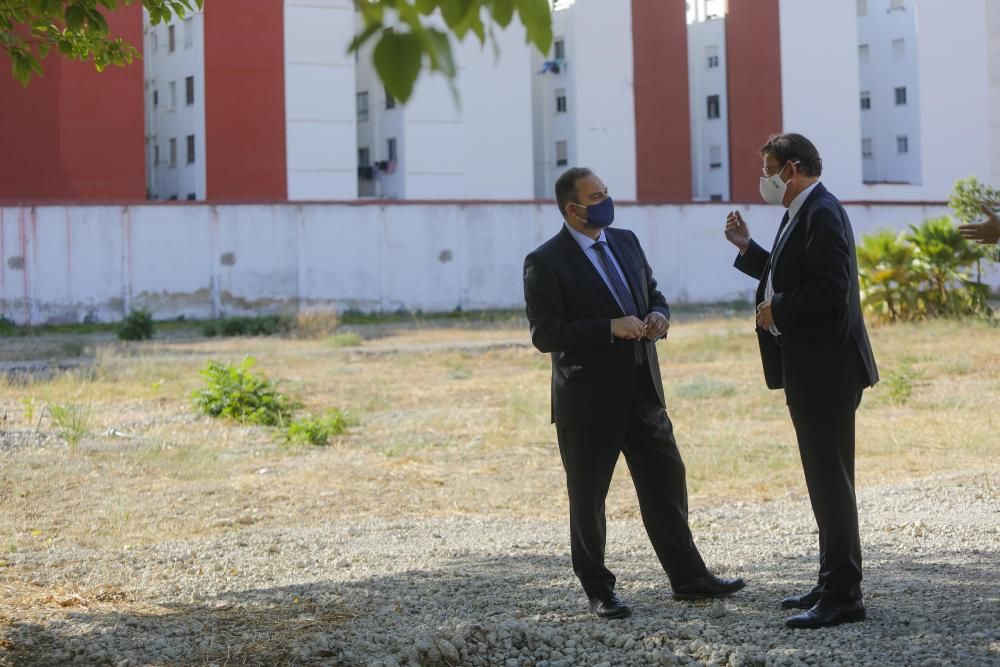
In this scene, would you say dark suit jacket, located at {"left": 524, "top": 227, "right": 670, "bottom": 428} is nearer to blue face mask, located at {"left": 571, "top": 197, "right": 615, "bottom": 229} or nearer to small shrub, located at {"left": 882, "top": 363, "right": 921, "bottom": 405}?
blue face mask, located at {"left": 571, "top": 197, "right": 615, "bottom": 229}

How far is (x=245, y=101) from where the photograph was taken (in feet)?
141

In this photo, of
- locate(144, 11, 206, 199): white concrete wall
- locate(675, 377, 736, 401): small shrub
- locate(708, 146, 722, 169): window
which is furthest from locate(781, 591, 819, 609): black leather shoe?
locate(708, 146, 722, 169): window

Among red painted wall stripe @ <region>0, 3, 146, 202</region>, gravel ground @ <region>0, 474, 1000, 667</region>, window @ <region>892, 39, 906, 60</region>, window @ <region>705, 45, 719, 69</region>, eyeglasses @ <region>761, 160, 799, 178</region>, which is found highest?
window @ <region>892, 39, 906, 60</region>

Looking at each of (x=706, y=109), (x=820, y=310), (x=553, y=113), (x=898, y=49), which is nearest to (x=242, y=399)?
(x=820, y=310)

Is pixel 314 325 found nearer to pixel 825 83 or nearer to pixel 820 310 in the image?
pixel 820 310

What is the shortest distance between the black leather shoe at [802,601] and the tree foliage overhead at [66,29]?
3986 millimetres

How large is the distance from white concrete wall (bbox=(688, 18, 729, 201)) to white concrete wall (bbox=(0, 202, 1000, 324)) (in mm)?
12513

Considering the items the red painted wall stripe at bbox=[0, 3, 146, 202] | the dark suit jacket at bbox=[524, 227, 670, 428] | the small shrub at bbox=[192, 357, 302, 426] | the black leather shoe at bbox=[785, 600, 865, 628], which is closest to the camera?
the black leather shoe at bbox=[785, 600, 865, 628]

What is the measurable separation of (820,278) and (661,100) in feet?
149

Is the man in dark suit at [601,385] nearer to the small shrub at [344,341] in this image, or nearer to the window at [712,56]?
the small shrub at [344,341]

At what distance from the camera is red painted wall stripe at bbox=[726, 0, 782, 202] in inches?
1945

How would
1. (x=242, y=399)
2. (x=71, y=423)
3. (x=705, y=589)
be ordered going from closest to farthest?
(x=705, y=589) < (x=71, y=423) < (x=242, y=399)

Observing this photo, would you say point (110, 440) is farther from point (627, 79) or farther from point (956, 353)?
point (627, 79)

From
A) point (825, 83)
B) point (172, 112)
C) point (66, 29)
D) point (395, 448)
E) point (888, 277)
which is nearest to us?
point (66, 29)
